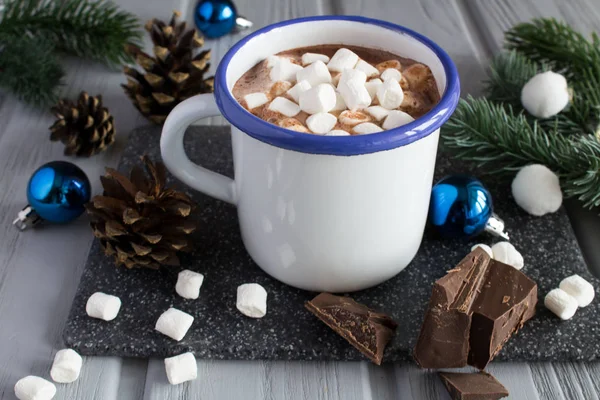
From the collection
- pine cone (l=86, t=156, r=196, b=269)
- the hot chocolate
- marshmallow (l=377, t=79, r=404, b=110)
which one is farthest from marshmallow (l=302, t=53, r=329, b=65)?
pine cone (l=86, t=156, r=196, b=269)

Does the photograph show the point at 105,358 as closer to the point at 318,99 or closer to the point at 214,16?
the point at 318,99

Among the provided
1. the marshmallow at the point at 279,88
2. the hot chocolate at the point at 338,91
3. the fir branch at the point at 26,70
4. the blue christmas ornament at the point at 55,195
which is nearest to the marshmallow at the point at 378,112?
the hot chocolate at the point at 338,91

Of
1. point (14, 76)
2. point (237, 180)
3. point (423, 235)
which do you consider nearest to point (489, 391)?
point (423, 235)

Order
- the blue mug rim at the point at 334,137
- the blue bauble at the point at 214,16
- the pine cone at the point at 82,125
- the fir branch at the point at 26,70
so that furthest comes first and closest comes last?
the blue bauble at the point at 214,16, the fir branch at the point at 26,70, the pine cone at the point at 82,125, the blue mug rim at the point at 334,137

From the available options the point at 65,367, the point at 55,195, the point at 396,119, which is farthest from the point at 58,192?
the point at 396,119

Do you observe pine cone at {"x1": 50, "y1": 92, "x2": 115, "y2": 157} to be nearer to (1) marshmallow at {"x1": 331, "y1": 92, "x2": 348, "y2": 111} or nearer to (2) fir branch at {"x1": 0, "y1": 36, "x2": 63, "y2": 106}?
(2) fir branch at {"x1": 0, "y1": 36, "x2": 63, "y2": 106}

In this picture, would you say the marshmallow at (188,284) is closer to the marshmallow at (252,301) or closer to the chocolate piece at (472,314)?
the marshmallow at (252,301)

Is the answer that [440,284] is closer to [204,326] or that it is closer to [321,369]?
[321,369]
